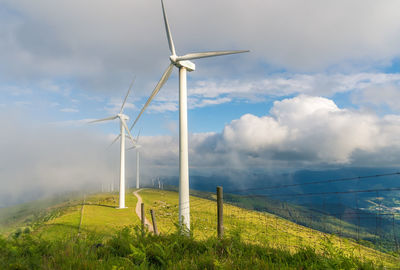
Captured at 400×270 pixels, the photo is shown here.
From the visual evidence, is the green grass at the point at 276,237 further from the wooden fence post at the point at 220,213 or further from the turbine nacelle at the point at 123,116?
the turbine nacelle at the point at 123,116

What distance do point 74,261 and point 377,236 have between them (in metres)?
10.5

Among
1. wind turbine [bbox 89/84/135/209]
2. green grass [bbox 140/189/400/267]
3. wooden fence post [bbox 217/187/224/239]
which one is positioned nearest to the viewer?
green grass [bbox 140/189/400/267]

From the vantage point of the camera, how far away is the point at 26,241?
31.2ft

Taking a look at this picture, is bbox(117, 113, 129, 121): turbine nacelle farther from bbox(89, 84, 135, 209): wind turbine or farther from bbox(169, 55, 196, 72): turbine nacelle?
bbox(169, 55, 196, 72): turbine nacelle

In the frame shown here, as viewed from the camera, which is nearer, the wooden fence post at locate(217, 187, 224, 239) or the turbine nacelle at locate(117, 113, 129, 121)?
the wooden fence post at locate(217, 187, 224, 239)

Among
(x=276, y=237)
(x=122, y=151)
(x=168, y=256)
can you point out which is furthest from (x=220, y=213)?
(x=122, y=151)

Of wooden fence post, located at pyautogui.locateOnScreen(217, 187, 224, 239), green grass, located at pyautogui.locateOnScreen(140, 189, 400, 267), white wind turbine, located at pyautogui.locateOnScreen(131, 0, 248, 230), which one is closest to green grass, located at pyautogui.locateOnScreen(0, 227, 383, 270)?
green grass, located at pyautogui.locateOnScreen(140, 189, 400, 267)

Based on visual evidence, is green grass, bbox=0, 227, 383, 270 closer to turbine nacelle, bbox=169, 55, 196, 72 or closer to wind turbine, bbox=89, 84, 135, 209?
turbine nacelle, bbox=169, 55, 196, 72

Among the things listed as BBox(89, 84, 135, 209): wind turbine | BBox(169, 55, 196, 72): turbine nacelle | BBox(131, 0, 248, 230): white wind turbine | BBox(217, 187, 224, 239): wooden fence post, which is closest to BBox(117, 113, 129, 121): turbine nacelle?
BBox(89, 84, 135, 209): wind turbine

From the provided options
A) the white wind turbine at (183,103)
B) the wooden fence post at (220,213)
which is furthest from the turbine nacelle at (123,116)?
the wooden fence post at (220,213)

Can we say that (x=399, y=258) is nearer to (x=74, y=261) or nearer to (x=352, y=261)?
(x=352, y=261)

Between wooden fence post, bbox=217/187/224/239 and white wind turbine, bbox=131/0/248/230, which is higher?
white wind turbine, bbox=131/0/248/230

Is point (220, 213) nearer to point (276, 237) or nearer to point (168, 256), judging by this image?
point (276, 237)

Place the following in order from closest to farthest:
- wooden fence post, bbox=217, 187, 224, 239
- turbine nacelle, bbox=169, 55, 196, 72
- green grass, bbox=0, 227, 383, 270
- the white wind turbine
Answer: green grass, bbox=0, 227, 383, 270 → wooden fence post, bbox=217, 187, 224, 239 → the white wind turbine → turbine nacelle, bbox=169, 55, 196, 72
